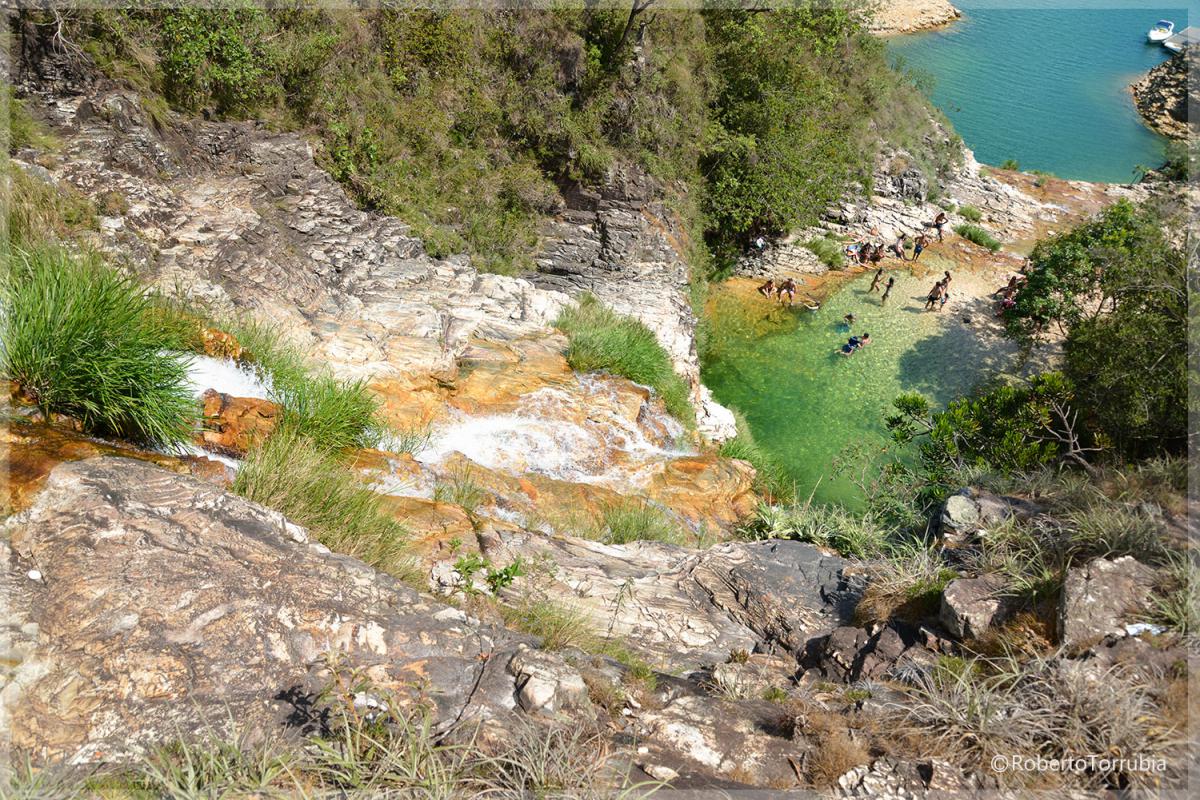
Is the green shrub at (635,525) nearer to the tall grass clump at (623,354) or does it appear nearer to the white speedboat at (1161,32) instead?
the tall grass clump at (623,354)

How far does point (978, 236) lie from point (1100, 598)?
68.1 ft

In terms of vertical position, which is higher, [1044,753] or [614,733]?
[1044,753]

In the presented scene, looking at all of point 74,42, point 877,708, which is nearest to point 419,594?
point 877,708

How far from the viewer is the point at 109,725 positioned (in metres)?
3.49

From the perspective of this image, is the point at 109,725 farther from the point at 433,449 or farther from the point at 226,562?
the point at 433,449

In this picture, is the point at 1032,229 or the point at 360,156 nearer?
the point at 360,156

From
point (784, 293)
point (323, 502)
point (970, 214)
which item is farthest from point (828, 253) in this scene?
point (323, 502)

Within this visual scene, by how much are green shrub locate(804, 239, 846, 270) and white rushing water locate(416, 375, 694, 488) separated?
11678 mm

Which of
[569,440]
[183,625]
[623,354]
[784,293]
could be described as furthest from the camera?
[784,293]

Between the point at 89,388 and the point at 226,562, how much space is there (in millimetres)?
1934

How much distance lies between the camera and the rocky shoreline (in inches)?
1564

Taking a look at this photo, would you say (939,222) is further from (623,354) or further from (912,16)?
(912,16)

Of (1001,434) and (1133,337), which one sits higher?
(1133,337)

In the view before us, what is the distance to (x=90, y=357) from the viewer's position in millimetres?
5082
